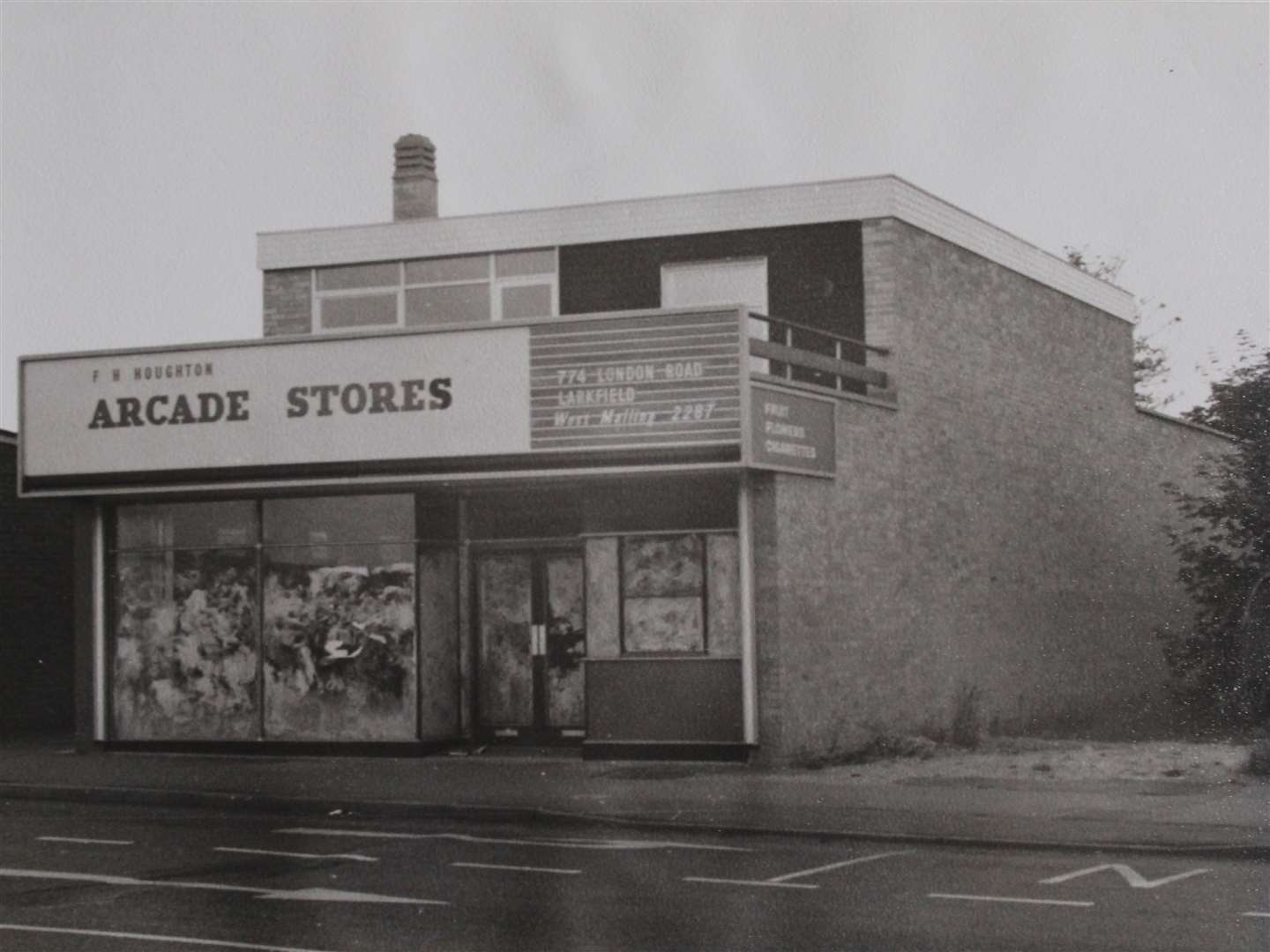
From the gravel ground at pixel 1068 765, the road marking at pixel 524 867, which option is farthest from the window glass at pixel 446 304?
the road marking at pixel 524 867

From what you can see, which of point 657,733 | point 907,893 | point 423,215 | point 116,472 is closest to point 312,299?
point 423,215

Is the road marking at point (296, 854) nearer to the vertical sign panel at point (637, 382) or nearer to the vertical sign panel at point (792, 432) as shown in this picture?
the vertical sign panel at point (637, 382)

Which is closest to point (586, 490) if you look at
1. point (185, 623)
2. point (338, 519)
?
point (338, 519)

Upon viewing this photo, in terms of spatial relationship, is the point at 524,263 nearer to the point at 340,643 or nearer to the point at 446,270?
the point at 446,270

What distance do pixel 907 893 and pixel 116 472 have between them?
525 inches

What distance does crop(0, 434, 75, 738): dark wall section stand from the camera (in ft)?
88.5

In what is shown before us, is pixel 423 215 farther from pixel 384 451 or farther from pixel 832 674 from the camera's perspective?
pixel 832 674

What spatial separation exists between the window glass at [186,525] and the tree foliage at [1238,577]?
13075 millimetres

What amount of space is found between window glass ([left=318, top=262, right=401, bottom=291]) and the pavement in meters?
7.54

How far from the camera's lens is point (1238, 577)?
2675 cm

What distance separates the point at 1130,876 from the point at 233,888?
5.80 metres

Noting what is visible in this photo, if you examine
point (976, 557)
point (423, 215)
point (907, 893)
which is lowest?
point (907, 893)

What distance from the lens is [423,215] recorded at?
27984mm

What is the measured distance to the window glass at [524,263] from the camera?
82.9 ft
